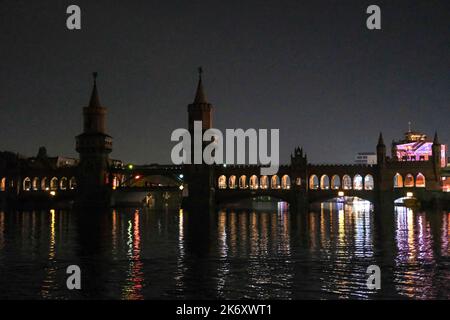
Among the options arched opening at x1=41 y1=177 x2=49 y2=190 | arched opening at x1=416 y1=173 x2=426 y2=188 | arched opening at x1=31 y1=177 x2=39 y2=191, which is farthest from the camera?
arched opening at x1=31 y1=177 x2=39 y2=191

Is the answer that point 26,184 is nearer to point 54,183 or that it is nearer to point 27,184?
point 27,184

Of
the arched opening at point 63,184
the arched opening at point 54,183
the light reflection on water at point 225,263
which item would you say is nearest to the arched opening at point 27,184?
the arched opening at point 54,183

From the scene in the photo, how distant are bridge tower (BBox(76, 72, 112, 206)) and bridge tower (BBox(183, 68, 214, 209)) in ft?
64.2

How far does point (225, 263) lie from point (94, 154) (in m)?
95.3

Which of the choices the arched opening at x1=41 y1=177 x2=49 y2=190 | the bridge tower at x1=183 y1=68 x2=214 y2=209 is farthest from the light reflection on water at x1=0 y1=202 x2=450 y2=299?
the arched opening at x1=41 y1=177 x2=49 y2=190

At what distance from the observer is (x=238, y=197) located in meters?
121

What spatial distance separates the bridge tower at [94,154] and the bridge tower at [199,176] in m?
19.6

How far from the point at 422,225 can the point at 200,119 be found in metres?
65.6

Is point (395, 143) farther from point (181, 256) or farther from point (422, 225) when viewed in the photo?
point (181, 256)

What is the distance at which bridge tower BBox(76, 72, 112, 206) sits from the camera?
124125mm

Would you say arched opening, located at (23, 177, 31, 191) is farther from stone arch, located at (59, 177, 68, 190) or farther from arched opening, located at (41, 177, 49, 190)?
stone arch, located at (59, 177, 68, 190)

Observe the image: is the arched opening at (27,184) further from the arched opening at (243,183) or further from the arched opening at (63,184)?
the arched opening at (243,183)
